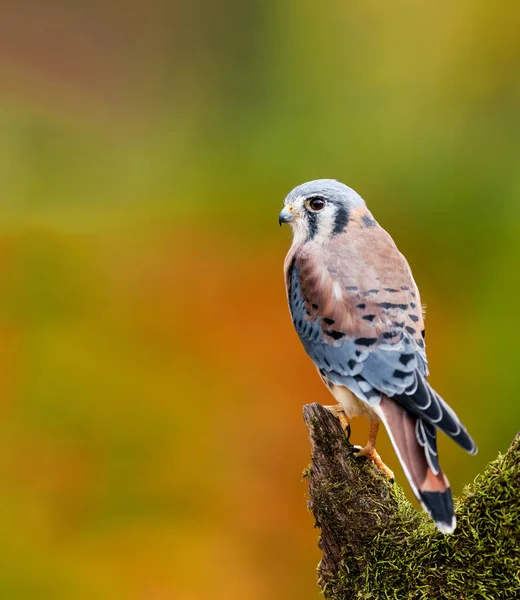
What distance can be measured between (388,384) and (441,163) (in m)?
3.37

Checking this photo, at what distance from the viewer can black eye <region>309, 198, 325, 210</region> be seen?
2.88 meters

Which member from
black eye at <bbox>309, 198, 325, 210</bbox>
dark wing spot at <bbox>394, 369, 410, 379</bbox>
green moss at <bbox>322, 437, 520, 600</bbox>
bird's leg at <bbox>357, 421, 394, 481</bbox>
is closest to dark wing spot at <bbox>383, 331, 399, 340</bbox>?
dark wing spot at <bbox>394, 369, 410, 379</bbox>

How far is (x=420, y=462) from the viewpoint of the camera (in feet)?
6.72

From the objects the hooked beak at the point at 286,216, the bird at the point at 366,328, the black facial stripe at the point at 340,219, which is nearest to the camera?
the bird at the point at 366,328

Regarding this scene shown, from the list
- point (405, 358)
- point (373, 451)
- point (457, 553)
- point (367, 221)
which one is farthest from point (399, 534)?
point (367, 221)

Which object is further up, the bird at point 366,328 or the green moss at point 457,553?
the bird at point 366,328

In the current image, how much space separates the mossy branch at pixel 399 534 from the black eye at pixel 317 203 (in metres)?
0.88

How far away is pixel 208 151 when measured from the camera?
19.3ft

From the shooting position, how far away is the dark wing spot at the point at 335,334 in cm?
251

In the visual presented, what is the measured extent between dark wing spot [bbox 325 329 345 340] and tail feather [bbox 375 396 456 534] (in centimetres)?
28

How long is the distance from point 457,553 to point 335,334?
0.82m

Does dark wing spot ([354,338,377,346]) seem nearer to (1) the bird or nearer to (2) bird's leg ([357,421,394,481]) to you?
(1) the bird

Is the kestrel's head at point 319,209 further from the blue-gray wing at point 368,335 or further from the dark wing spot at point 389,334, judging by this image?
the dark wing spot at point 389,334

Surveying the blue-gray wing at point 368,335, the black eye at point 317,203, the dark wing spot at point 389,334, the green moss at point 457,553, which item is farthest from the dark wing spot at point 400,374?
the black eye at point 317,203
